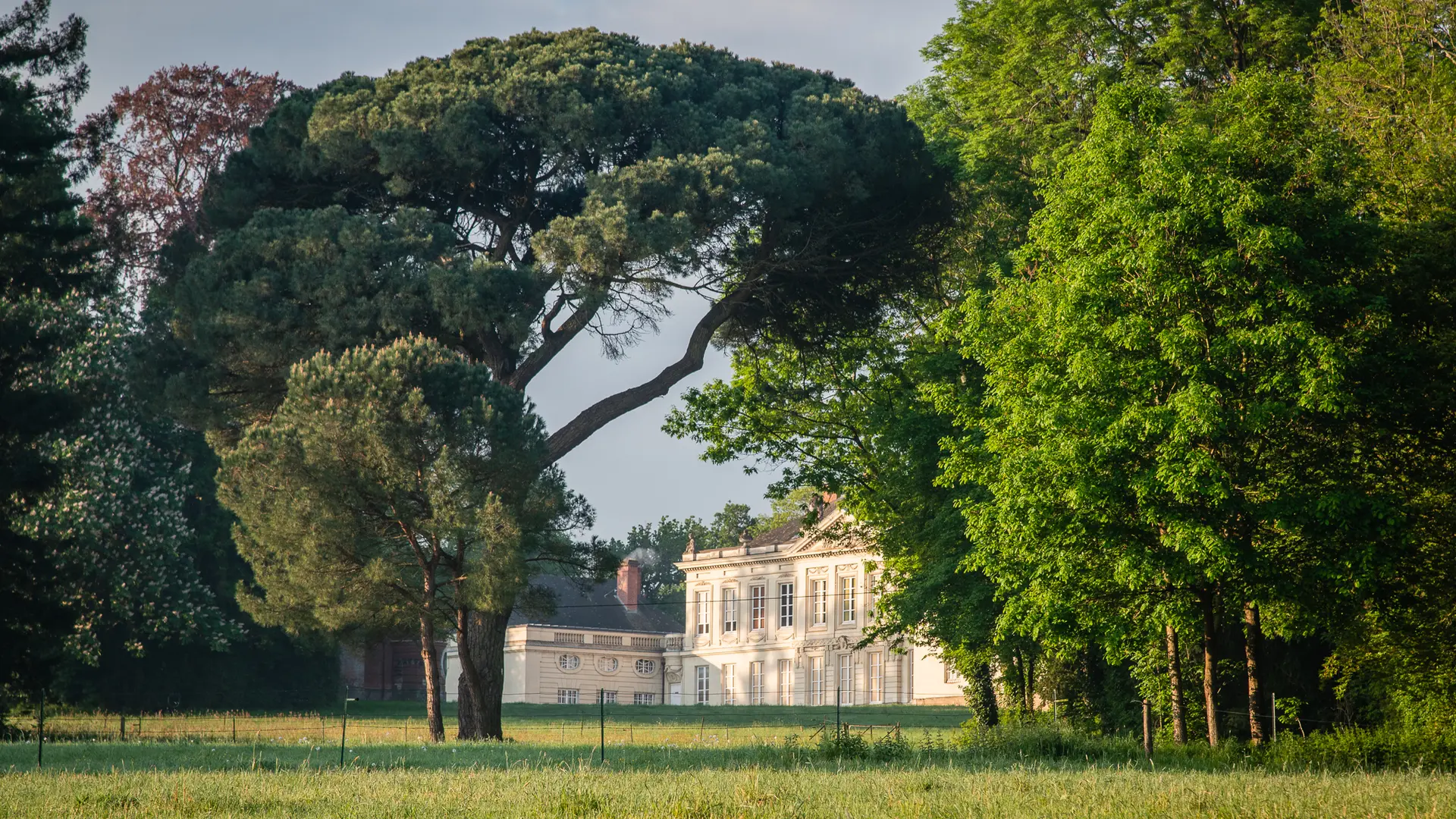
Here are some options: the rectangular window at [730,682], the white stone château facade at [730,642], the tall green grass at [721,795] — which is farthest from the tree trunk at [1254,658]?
the rectangular window at [730,682]

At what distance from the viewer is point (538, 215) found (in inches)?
1211

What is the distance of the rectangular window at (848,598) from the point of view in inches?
3206

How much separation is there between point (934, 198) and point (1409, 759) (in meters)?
16.1

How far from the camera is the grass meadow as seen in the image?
1153 cm

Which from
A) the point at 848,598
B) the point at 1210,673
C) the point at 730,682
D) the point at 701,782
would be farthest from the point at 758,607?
the point at 701,782

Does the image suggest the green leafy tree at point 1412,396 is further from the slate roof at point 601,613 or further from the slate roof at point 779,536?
the slate roof at point 601,613

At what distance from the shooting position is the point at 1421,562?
22453 millimetres

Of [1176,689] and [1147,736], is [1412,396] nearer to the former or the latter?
[1147,736]

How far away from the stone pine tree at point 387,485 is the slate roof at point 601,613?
5894cm

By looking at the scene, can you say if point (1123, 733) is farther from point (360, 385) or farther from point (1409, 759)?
point (360, 385)

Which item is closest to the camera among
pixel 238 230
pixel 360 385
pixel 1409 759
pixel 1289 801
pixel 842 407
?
pixel 1289 801

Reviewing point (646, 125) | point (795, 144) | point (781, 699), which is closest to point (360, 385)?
point (646, 125)

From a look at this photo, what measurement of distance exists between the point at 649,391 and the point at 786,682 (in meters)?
57.3

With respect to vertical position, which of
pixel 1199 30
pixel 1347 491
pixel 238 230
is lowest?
pixel 1347 491
